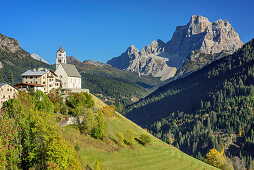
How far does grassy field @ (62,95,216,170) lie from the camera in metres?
63.5

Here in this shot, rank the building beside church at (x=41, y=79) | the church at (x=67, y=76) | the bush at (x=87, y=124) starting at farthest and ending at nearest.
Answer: the church at (x=67, y=76)
the building beside church at (x=41, y=79)
the bush at (x=87, y=124)

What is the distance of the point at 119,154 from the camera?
7306cm

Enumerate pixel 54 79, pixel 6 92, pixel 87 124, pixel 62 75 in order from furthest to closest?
pixel 62 75
pixel 54 79
pixel 87 124
pixel 6 92

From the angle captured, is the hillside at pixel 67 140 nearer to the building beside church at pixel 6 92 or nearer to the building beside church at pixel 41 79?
the building beside church at pixel 6 92

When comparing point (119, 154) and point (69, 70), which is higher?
point (69, 70)

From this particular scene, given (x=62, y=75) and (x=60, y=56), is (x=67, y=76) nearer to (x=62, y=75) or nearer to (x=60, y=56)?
(x=62, y=75)

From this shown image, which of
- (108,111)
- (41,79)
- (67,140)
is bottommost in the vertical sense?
(67,140)

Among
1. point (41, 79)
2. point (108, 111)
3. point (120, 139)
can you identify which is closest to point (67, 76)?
point (41, 79)

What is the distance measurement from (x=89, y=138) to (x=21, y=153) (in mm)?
24084

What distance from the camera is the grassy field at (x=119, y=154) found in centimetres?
6348

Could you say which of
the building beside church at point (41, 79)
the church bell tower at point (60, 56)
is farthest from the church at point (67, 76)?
the building beside church at point (41, 79)

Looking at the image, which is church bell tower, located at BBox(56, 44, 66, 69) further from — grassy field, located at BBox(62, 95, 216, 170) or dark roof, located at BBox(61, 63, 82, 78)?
grassy field, located at BBox(62, 95, 216, 170)

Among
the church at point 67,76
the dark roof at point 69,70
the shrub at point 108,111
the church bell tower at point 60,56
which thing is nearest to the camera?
the shrub at point 108,111

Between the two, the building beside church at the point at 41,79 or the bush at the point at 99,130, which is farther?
the building beside church at the point at 41,79
